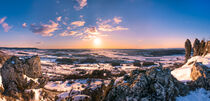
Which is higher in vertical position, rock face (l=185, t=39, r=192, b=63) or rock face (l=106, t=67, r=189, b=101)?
rock face (l=185, t=39, r=192, b=63)

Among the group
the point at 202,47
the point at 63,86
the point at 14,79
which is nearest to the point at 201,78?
the point at 14,79

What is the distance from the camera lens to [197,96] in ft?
26.8

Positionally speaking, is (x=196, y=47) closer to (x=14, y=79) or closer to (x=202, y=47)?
(x=202, y=47)

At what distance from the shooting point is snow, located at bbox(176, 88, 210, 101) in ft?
25.2

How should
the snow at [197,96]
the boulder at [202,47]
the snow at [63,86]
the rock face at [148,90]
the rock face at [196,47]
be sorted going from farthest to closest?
1. the rock face at [196,47]
2. the boulder at [202,47]
3. the snow at [63,86]
4. the snow at [197,96]
5. the rock face at [148,90]

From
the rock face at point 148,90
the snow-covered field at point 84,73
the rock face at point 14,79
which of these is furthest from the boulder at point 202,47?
the rock face at point 14,79

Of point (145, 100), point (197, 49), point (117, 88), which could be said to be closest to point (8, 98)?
point (117, 88)

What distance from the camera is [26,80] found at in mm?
11211

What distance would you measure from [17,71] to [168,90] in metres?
13.3

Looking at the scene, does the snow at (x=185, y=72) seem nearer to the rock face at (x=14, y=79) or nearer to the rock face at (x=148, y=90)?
the rock face at (x=148, y=90)

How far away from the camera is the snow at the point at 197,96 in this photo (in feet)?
25.2

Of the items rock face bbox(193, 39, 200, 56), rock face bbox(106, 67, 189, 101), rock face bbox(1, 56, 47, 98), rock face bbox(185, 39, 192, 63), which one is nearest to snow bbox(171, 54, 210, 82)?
rock face bbox(106, 67, 189, 101)

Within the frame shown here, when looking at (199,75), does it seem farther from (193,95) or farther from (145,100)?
(145,100)

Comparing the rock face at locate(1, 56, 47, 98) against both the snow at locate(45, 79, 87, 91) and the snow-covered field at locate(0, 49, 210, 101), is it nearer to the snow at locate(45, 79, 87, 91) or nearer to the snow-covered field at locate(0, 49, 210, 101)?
the snow-covered field at locate(0, 49, 210, 101)
